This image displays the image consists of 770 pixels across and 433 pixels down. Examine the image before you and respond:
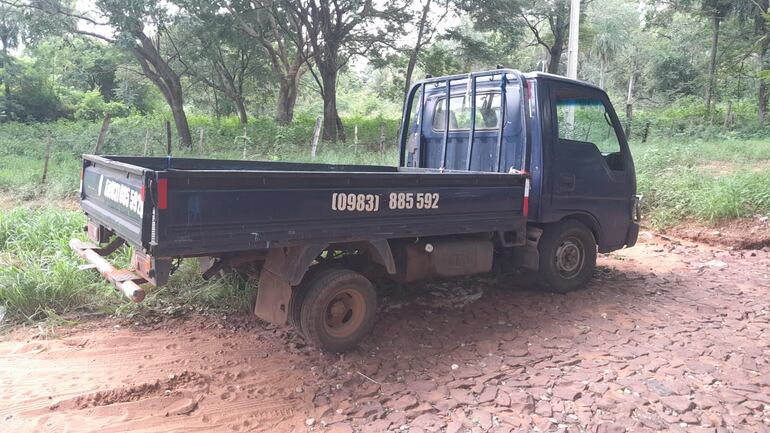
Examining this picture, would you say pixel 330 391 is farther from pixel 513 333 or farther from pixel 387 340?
pixel 513 333

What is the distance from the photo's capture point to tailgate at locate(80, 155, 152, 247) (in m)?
3.02

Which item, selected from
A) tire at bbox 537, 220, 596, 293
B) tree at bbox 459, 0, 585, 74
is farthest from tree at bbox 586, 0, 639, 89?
tire at bbox 537, 220, 596, 293

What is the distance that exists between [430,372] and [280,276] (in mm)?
1251

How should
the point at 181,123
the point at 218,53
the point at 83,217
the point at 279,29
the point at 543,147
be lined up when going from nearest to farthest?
the point at 543,147, the point at 83,217, the point at 181,123, the point at 279,29, the point at 218,53

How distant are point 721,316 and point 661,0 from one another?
23.2m

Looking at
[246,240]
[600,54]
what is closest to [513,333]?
[246,240]

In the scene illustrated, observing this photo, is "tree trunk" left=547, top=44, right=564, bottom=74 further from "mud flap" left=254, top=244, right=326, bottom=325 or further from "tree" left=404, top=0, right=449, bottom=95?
"mud flap" left=254, top=244, right=326, bottom=325

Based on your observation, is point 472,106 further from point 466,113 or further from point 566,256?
point 566,256

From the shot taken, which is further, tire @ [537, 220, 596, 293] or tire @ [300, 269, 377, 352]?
tire @ [537, 220, 596, 293]

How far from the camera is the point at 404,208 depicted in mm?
3994

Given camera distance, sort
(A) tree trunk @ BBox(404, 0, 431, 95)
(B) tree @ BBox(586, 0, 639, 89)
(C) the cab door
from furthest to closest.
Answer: (B) tree @ BBox(586, 0, 639, 89) → (A) tree trunk @ BBox(404, 0, 431, 95) → (C) the cab door

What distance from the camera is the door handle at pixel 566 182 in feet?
16.6

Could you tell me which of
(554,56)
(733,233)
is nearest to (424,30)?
(554,56)

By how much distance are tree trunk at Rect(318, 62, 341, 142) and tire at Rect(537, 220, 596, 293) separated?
15.5m
